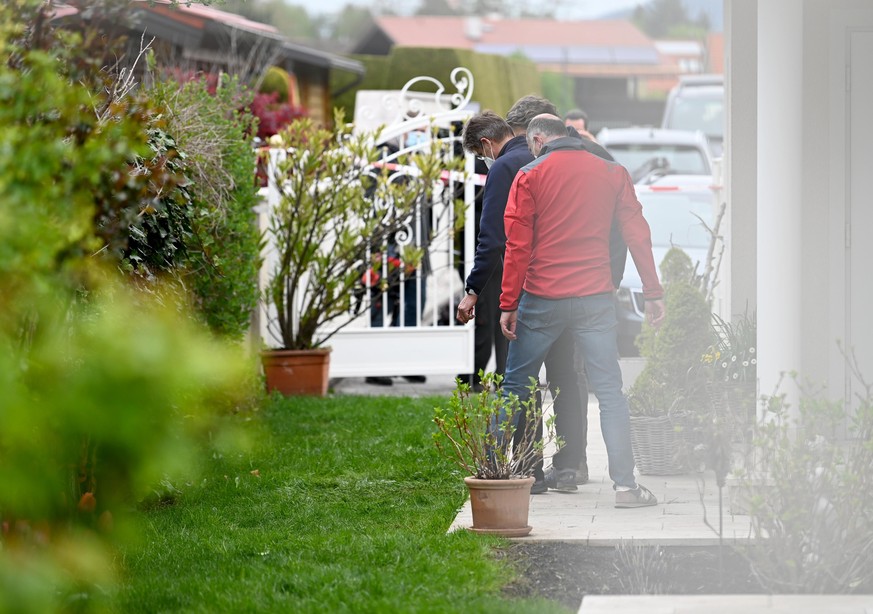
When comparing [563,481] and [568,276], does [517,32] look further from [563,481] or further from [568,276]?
[568,276]

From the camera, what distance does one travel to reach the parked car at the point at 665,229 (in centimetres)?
1158

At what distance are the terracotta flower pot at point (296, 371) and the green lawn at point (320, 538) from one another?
5.81 ft

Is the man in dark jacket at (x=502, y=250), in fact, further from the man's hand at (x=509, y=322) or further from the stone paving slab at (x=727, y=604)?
the stone paving slab at (x=727, y=604)

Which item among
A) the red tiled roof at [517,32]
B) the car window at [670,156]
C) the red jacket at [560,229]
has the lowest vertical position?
the red jacket at [560,229]

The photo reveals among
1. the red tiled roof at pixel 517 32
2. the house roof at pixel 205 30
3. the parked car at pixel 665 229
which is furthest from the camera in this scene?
the red tiled roof at pixel 517 32

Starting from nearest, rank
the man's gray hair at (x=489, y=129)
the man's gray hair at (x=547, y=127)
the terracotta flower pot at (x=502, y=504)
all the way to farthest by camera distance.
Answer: the terracotta flower pot at (x=502, y=504)
the man's gray hair at (x=547, y=127)
the man's gray hair at (x=489, y=129)

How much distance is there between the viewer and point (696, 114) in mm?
24141

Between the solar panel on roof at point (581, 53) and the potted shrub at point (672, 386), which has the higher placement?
the solar panel on roof at point (581, 53)

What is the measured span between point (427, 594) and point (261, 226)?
6.77 meters

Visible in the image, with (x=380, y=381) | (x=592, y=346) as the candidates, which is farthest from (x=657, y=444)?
(x=380, y=381)

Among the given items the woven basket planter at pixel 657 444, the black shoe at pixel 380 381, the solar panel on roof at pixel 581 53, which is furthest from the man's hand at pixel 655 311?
the solar panel on roof at pixel 581 53

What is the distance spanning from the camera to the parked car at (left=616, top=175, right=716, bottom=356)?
1158 centimetres

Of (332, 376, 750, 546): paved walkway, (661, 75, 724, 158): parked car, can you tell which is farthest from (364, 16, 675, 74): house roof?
(332, 376, 750, 546): paved walkway

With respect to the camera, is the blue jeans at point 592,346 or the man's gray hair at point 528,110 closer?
the blue jeans at point 592,346
